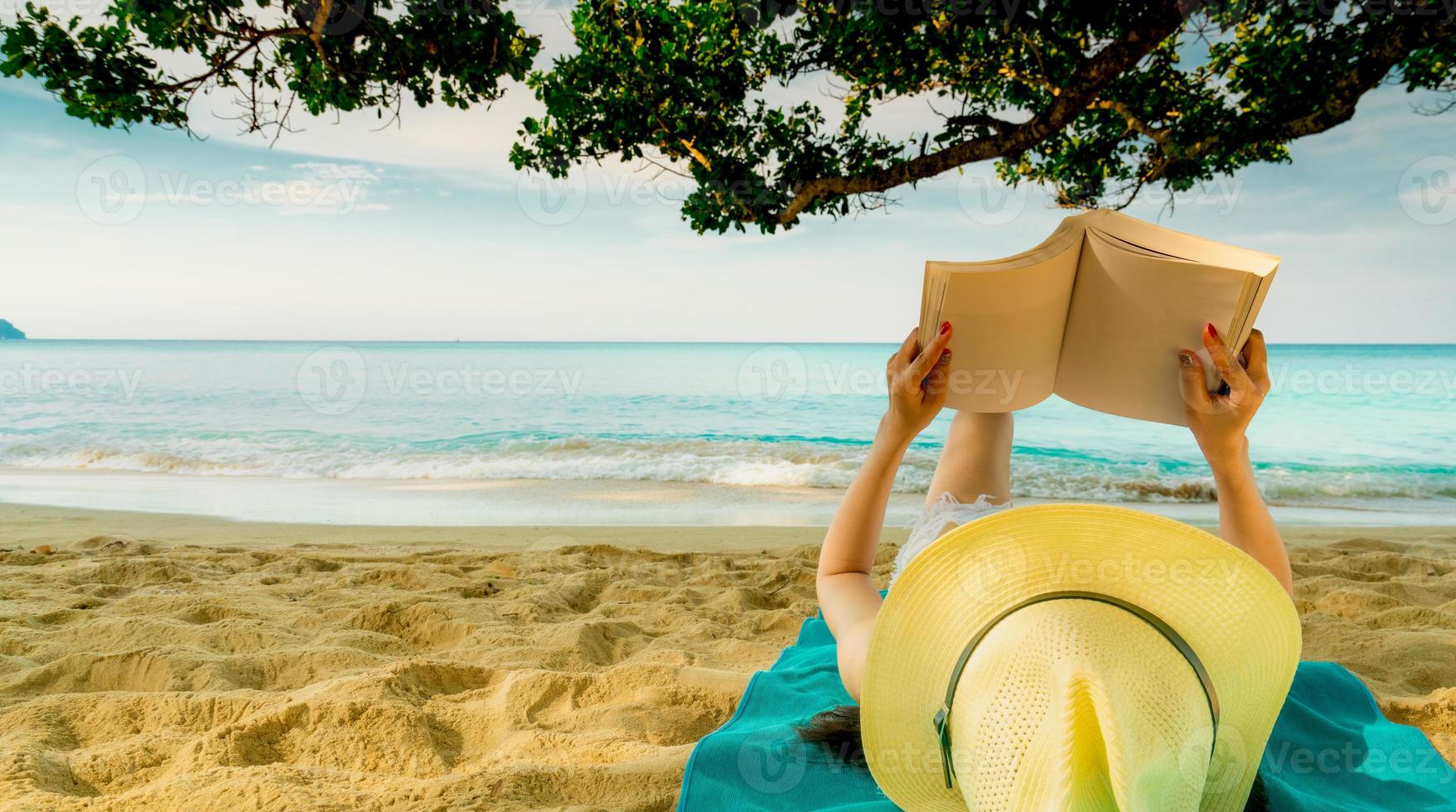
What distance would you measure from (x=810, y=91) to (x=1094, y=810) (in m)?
4.91

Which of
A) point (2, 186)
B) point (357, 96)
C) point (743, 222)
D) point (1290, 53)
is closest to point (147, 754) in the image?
point (357, 96)

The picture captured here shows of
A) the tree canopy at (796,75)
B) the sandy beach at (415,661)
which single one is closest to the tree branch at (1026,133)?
the tree canopy at (796,75)

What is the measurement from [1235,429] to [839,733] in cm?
127

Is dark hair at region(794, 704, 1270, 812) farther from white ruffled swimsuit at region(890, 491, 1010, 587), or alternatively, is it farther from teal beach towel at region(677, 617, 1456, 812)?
white ruffled swimsuit at region(890, 491, 1010, 587)

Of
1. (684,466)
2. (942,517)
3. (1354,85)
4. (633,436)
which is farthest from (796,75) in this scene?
(633,436)

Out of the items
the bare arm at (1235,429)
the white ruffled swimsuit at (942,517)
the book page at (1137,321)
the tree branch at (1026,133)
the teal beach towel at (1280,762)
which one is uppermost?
the tree branch at (1026,133)

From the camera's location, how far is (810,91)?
513 centimetres

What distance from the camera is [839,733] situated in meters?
2.06

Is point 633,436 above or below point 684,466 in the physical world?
below

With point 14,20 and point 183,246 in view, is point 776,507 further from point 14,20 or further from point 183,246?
point 183,246

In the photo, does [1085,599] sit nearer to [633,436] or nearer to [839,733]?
[839,733]

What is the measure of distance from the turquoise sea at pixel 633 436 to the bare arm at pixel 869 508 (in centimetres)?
61

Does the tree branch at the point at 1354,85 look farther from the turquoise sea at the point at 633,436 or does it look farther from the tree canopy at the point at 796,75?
the turquoise sea at the point at 633,436

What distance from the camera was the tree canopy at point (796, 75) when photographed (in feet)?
12.3
